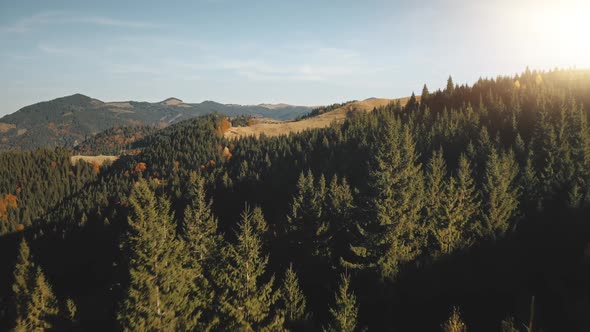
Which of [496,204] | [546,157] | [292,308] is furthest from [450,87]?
[292,308]

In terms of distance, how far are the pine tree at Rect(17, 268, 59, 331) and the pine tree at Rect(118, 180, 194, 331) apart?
2042 cm

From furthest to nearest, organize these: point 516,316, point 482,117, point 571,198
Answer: point 482,117, point 571,198, point 516,316

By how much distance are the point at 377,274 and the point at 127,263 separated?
20.4 meters

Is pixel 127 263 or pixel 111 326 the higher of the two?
pixel 127 263

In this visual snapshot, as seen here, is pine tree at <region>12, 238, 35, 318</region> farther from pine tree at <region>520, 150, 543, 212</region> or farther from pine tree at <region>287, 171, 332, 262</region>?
pine tree at <region>520, 150, 543, 212</region>

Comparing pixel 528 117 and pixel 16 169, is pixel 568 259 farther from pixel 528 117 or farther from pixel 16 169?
pixel 16 169

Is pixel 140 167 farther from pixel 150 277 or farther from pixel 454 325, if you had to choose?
pixel 454 325

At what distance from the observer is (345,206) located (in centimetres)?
4688

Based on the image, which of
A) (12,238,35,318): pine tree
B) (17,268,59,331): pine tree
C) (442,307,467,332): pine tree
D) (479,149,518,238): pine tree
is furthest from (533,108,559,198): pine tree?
(12,238,35,318): pine tree

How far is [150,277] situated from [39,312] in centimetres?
2244

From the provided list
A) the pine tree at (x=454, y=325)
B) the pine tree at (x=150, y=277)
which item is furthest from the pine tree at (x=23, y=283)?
the pine tree at (x=454, y=325)

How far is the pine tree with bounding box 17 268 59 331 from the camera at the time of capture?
33938 millimetres

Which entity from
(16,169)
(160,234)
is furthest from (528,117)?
(16,169)

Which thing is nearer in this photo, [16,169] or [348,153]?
[348,153]
